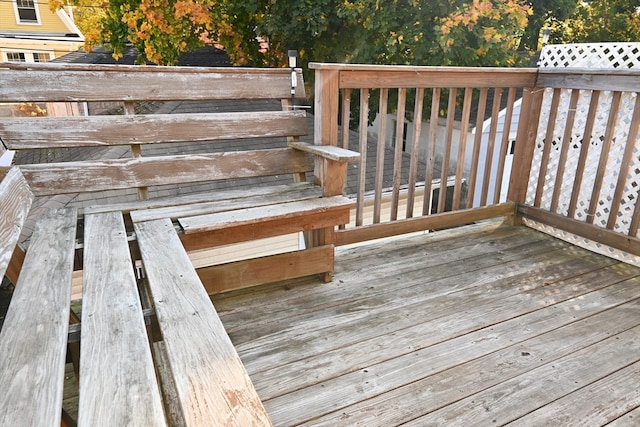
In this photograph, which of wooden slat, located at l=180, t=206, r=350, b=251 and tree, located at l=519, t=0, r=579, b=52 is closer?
wooden slat, located at l=180, t=206, r=350, b=251

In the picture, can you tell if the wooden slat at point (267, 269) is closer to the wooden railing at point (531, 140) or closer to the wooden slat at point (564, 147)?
the wooden railing at point (531, 140)

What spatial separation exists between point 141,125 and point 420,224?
1.69m

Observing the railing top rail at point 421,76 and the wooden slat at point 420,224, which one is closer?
the railing top rail at point 421,76

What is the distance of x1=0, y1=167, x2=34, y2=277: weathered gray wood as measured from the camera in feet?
4.46

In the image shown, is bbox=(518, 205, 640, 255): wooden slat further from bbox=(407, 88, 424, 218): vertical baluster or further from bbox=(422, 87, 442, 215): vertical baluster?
bbox=(407, 88, 424, 218): vertical baluster

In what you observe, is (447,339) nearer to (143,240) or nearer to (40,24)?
(143,240)

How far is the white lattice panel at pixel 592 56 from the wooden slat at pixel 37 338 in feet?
9.41

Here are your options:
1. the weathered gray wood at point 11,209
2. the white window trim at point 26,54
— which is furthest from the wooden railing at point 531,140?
the white window trim at point 26,54

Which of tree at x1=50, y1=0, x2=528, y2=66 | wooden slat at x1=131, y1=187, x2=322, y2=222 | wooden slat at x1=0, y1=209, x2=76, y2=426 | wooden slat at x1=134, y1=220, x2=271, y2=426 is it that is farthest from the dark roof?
wooden slat at x1=134, y1=220, x2=271, y2=426

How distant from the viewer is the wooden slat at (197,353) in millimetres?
892

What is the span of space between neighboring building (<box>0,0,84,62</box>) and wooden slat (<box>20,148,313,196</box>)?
41.6 ft

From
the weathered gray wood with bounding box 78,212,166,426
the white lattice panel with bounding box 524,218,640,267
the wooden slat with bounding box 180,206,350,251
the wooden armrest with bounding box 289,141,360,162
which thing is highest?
the wooden armrest with bounding box 289,141,360,162

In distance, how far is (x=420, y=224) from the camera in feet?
9.29

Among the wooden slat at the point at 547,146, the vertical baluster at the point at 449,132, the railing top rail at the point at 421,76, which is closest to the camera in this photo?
the railing top rail at the point at 421,76
